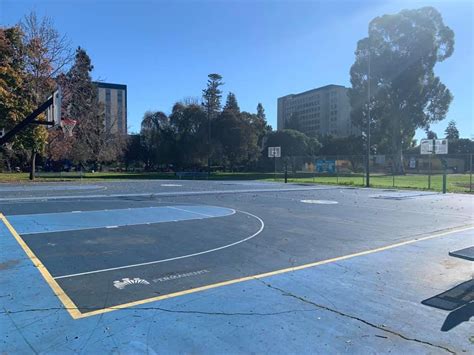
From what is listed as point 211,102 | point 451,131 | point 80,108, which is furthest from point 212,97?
point 451,131

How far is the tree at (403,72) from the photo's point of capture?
59.8 meters

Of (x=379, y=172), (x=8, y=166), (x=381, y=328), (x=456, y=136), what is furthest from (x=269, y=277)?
(x=456, y=136)

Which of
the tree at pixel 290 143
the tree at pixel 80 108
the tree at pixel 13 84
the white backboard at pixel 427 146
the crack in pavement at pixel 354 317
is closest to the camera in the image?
the crack in pavement at pixel 354 317

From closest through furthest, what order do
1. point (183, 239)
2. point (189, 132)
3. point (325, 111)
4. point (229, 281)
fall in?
point (229, 281) → point (183, 239) → point (189, 132) → point (325, 111)

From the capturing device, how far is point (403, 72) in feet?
198

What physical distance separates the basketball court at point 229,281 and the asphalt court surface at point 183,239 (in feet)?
0.14

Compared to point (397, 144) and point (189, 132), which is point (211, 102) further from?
point (397, 144)

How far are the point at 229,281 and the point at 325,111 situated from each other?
155471mm

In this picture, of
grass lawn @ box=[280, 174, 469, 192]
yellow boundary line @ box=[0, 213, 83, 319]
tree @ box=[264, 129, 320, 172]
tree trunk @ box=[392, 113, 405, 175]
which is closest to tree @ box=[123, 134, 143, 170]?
tree @ box=[264, 129, 320, 172]

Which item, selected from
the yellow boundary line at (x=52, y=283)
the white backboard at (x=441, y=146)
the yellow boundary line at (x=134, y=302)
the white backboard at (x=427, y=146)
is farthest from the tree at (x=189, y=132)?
the yellow boundary line at (x=52, y=283)

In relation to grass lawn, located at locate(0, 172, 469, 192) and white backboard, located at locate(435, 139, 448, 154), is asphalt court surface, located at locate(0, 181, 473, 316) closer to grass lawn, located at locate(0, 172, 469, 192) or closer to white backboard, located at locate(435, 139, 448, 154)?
white backboard, located at locate(435, 139, 448, 154)

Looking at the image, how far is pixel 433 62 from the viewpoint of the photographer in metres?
60.7

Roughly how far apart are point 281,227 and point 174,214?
4.22 m

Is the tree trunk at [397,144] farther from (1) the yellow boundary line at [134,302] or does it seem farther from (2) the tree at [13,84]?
(1) the yellow boundary line at [134,302]
